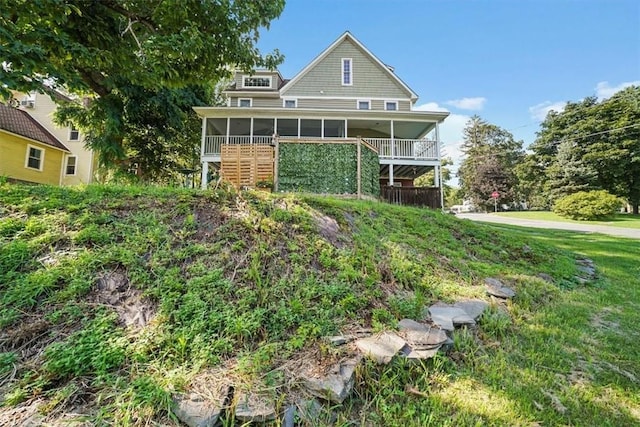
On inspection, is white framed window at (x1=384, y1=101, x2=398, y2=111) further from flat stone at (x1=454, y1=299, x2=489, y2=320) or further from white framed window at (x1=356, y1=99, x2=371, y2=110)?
flat stone at (x1=454, y1=299, x2=489, y2=320)

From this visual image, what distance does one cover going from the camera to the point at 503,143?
3478cm

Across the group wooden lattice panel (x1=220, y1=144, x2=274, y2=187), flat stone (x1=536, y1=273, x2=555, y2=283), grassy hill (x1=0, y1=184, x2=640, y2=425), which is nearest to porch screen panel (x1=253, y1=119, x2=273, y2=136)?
wooden lattice panel (x1=220, y1=144, x2=274, y2=187)

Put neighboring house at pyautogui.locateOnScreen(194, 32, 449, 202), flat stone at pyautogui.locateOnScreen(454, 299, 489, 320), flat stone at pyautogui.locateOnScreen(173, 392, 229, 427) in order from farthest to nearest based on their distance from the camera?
neighboring house at pyautogui.locateOnScreen(194, 32, 449, 202) < flat stone at pyautogui.locateOnScreen(454, 299, 489, 320) < flat stone at pyautogui.locateOnScreen(173, 392, 229, 427)

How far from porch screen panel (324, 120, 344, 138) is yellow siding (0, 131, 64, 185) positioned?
1331cm

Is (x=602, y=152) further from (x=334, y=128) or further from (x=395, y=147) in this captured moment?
(x=334, y=128)

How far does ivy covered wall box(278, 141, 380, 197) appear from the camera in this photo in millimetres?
8312

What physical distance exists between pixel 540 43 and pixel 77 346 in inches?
618

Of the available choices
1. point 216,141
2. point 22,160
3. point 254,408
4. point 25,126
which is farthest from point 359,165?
point 25,126

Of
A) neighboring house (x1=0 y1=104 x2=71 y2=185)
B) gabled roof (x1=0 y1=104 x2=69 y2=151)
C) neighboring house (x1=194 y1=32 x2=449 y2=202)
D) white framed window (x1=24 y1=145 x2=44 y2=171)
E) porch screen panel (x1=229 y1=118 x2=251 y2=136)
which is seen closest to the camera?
neighboring house (x1=0 y1=104 x2=71 y2=185)

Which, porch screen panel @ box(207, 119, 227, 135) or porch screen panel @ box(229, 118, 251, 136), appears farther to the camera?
porch screen panel @ box(229, 118, 251, 136)

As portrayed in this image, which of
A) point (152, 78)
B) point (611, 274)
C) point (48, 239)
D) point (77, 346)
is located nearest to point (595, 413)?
point (77, 346)

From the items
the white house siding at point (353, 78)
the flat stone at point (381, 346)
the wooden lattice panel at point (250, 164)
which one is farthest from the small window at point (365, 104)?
the flat stone at point (381, 346)

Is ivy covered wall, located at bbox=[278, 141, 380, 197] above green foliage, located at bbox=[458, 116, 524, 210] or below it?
below

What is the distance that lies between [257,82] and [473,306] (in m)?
16.6
